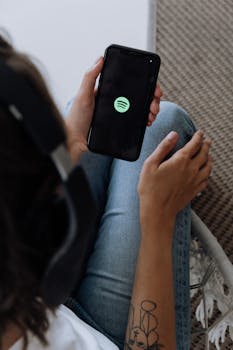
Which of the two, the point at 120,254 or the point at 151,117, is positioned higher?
the point at 151,117

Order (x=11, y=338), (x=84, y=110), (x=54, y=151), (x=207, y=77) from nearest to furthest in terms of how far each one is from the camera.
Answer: (x=54, y=151) < (x=11, y=338) < (x=84, y=110) < (x=207, y=77)

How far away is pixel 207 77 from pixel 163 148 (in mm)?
482

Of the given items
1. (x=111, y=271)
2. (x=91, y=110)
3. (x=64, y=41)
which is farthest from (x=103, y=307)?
(x=64, y=41)

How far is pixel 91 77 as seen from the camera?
2.53 feet

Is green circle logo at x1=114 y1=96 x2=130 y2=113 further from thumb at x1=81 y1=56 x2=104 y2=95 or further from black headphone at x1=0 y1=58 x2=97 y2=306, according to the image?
black headphone at x1=0 y1=58 x2=97 y2=306

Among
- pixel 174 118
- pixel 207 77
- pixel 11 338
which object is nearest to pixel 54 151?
pixel 11 338

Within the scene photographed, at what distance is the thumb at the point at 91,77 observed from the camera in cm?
76

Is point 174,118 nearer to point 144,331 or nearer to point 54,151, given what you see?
point 144,331

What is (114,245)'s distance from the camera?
765 millimetres

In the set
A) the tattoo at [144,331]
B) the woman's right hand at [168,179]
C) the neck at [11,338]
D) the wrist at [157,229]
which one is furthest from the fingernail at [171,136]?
the neck at [11,338]

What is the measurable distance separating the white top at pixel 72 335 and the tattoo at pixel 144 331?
3cm

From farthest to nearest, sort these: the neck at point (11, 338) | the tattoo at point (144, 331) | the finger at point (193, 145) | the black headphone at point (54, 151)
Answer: the finger at point (193, 145), the tattoo at point (144, 331), the neck at point (11, 338), the black headphone at point (54, 151)

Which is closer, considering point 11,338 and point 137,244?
point 11,338

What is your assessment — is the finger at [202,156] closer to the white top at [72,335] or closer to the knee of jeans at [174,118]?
the knee of jeans at [174,118]
